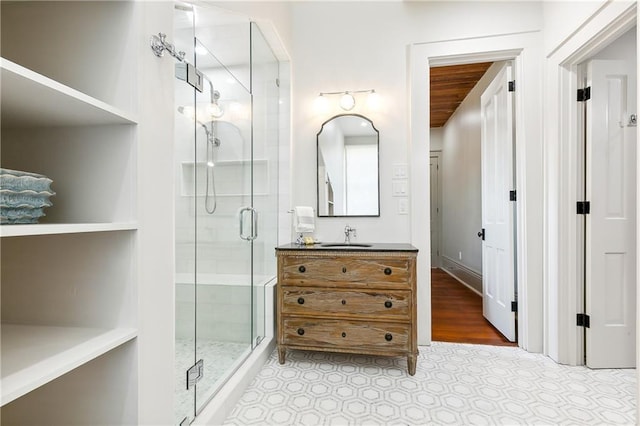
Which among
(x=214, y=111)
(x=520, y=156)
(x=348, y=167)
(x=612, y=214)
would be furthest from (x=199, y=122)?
(x=612, y=214)

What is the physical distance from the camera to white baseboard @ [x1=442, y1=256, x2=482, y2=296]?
13.9ft

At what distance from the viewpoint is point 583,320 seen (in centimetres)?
218

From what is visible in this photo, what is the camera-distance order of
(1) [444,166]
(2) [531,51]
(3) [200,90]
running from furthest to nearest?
1. (1) [444,166]
2. (2) [531,51]
3. (3) [200,90]

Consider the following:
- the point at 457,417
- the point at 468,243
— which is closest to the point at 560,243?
the point at 457,417

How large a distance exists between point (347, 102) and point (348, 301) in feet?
5.38

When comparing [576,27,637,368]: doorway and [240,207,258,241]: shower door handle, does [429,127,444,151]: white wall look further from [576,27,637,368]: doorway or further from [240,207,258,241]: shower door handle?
[240,207,258,241]: shower door handle

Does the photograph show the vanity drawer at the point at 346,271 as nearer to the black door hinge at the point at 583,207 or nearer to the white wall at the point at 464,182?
the black door hinge at the point at 583,207

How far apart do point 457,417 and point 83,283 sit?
5.92ft

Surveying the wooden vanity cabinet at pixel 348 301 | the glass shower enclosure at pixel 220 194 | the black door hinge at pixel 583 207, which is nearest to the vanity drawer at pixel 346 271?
the wooden vanity cabinet at pixel 348 301

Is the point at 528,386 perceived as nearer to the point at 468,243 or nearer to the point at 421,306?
the point at 421,306

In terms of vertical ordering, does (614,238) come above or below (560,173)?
below

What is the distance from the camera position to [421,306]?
254 centimetres

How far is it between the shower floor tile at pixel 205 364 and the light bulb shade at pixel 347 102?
6.69ft

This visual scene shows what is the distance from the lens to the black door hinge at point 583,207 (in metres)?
2.15
